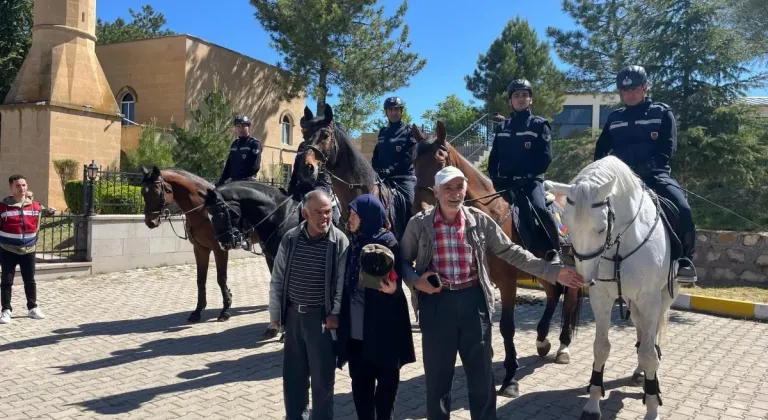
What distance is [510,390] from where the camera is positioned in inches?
193

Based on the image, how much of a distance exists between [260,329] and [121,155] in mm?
18996

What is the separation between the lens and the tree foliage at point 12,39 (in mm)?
25203

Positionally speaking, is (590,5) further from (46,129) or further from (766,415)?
(46,129)

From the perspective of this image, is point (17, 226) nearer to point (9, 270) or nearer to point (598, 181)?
point (9, 270)

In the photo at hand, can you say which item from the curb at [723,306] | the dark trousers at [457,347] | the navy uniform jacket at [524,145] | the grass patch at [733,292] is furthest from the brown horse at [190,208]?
the grass patch at [733,292]

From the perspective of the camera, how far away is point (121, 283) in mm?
Result: 11102

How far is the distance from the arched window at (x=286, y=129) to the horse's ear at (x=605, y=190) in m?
29.7

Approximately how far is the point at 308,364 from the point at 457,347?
1154 millimetres

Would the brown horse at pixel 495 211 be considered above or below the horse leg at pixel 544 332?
above

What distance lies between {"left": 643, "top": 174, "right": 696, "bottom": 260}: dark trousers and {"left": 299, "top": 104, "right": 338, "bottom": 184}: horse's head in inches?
127

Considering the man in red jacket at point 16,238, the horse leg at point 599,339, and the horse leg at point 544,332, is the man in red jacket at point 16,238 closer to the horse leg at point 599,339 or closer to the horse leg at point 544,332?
the horse leg at point 544,332

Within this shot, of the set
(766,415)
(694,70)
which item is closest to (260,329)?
(766,415)

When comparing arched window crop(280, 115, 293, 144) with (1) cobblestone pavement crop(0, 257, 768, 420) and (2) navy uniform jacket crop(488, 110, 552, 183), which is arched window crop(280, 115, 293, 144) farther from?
(2) navy uniform jacket crop(488, 110, 552, 183)

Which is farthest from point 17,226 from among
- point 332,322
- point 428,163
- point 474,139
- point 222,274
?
point 474,139
